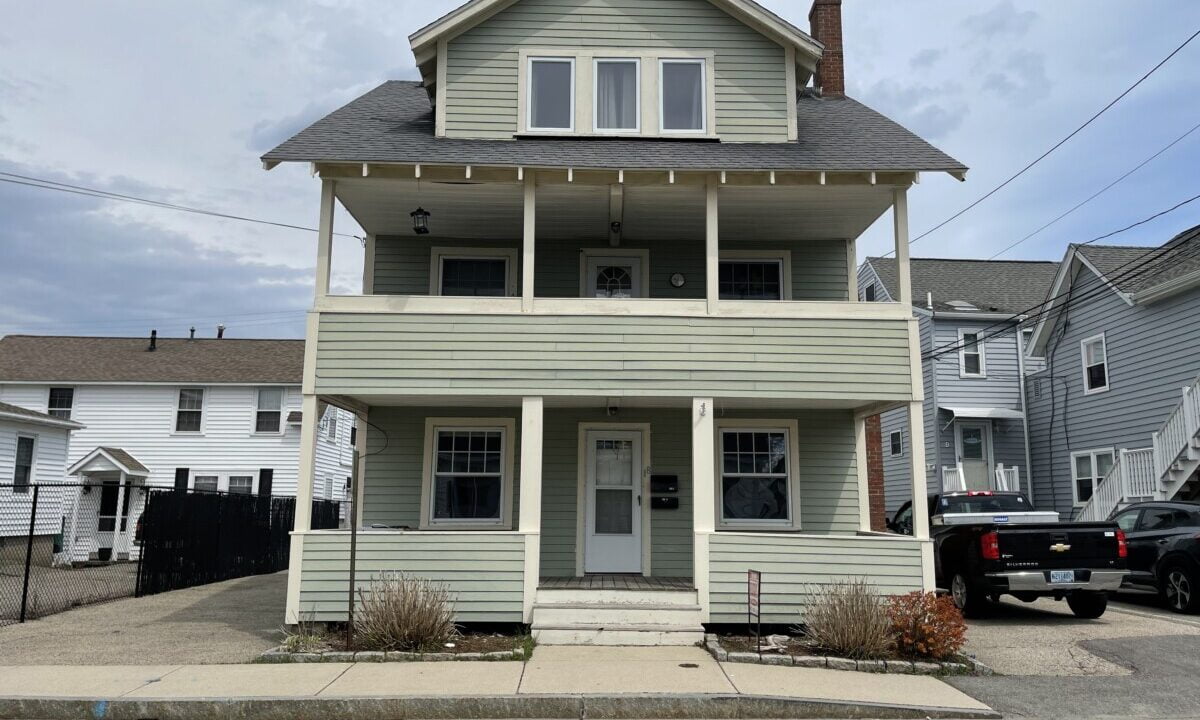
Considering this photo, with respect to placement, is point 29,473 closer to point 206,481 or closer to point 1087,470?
point 206,481

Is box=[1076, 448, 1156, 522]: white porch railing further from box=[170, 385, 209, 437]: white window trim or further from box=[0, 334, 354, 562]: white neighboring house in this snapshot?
box=[170, 385, 209, 437]: white window trim

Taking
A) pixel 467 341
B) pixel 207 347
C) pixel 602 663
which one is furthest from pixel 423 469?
pixel 207 347

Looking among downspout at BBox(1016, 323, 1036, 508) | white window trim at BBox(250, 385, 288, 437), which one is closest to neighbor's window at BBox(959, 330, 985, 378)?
downspout at BBox(1016, 323, 1036, 508)

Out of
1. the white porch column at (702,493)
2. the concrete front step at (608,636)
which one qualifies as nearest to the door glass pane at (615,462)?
the white porch column at (702,493)

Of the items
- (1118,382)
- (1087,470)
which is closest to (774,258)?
(1118,382)

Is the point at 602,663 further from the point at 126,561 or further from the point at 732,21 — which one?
the point at 126,561

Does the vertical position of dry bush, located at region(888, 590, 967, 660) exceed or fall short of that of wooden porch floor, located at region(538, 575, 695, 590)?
it falls short

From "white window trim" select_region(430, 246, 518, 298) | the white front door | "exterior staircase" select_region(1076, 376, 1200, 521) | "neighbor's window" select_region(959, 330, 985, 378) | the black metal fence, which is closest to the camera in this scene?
the white front door

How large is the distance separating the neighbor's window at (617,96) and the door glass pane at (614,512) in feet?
16.5

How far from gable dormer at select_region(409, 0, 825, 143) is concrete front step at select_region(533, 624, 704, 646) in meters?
6.36

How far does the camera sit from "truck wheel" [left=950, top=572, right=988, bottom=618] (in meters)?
11.3

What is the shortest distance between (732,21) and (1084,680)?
913 centimetres

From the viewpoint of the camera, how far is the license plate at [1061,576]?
33.8 feet

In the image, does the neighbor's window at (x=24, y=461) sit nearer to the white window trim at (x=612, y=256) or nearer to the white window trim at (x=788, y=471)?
the white window trim at (x=612, y=256)
